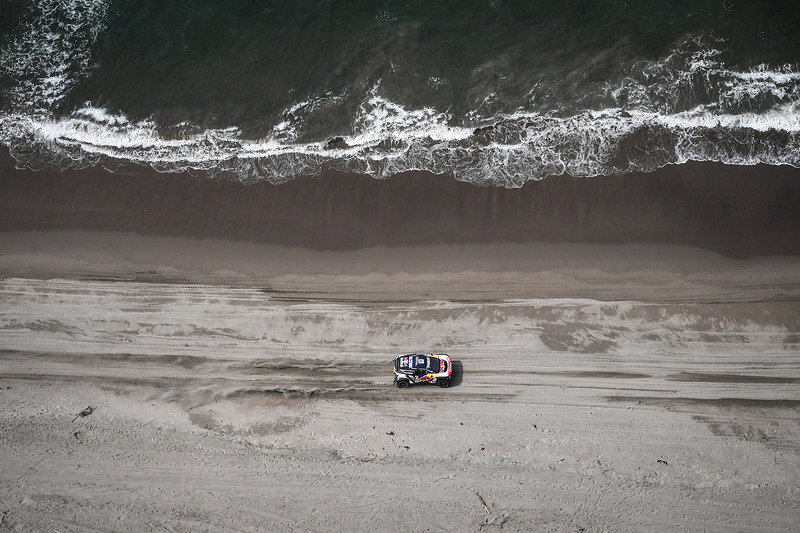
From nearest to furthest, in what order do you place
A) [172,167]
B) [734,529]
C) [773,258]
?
[734,529] → [773,258] → [172,167]

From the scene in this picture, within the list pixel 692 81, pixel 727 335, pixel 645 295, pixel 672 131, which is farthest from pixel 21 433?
pixel 692 81

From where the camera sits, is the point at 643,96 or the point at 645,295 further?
the point at 643,96

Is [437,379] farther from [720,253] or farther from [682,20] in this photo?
[682,20]

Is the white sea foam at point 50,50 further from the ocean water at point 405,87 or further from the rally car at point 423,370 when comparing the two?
the rally car at point 423,370

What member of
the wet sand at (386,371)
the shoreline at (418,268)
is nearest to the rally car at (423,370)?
the wet sand at (386,371)

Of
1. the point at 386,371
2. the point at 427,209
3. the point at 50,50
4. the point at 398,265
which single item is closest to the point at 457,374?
the point at 386,371

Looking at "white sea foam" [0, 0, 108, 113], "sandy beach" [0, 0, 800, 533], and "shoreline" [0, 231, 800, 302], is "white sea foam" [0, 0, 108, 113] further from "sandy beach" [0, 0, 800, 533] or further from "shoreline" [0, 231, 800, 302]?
"shoreline" [0, 231, 800, 302]
